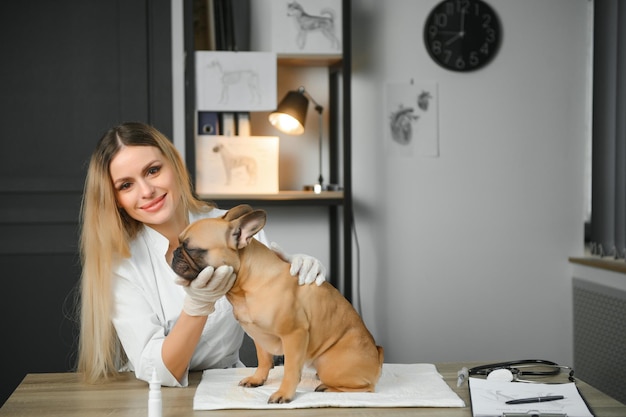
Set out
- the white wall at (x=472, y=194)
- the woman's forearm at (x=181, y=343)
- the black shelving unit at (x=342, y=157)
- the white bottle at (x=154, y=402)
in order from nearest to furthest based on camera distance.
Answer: the white bottle at (x=154, y=402)
the woman's forearm at (x=181, y=343)
the black shelving unit at (x=342, y=157)
the white wall at (x=472, y=194)

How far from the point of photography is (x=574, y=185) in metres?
3.33

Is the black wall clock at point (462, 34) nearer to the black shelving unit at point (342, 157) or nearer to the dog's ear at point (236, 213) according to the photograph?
the black shelving unit at point (342, 157)

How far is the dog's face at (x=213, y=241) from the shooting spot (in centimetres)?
128

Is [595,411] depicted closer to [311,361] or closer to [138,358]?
[311,361]

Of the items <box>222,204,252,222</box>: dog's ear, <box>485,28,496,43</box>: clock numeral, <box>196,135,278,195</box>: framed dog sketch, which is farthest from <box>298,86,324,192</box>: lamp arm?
<box>222,204,252,222</box>: dog's ear

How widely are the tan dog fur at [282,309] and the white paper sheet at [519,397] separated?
0.20 m

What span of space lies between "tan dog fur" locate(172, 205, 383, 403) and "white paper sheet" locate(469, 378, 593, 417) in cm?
20

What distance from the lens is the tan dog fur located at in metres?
1.29

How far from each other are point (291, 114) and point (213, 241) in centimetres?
163

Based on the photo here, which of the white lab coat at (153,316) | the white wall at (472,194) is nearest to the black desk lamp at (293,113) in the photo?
the white wall at (472,194)

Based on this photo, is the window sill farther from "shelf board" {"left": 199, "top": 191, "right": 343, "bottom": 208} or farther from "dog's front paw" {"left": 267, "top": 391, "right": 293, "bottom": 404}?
"dog's front paw" {"left": 267, "top": 391, "right": 293, "bottom": 404}

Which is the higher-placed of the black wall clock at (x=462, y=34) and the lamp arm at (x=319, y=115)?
the black wall clock at (x=462, y=34)

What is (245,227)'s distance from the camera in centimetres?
130

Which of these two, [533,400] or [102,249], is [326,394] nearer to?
[533,400]
